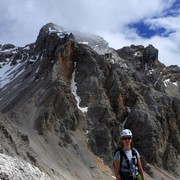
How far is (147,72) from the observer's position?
7707 inches

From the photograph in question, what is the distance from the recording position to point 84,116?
393ft

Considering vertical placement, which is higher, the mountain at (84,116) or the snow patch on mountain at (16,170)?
the mountain at (84,116)

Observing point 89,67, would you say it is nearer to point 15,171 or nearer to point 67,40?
point 67,40

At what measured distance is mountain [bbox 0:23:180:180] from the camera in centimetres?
9812

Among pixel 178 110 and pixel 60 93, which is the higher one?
pixel 178 110

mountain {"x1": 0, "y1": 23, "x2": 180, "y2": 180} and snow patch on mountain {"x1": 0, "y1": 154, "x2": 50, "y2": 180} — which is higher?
mountain {"x1": 0, "y1": 23, "x2": 180, "y2": 180}

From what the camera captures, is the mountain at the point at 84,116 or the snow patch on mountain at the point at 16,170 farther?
the mountain at the point at 84,116

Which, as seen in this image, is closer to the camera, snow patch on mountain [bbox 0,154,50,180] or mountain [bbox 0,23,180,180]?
snow patch on mountain [bbox 0,154,50,180]

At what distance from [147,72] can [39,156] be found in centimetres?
11499

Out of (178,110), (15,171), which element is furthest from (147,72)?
(15,171)

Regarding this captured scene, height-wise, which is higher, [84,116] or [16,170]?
[84,116]

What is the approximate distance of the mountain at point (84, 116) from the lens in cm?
9812

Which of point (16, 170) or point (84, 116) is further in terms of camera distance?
point (84, 116)

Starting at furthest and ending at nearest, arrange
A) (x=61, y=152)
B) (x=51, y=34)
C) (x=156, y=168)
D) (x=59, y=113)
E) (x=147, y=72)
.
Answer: (x=147, y=72)
(x=51, y=34)
(x=156, y=168)
(x=59, y=113)
(x=61, y=152)
